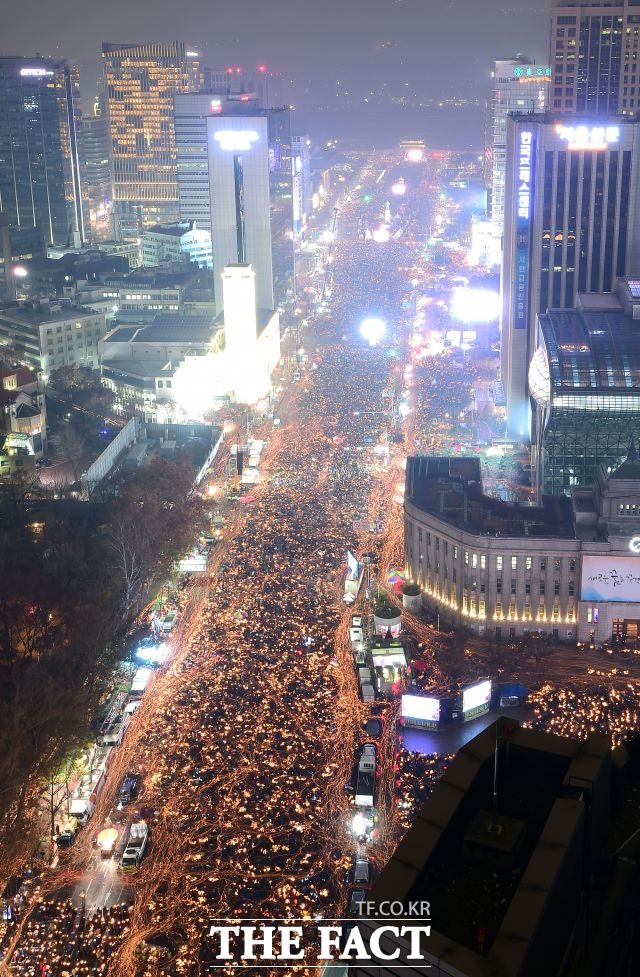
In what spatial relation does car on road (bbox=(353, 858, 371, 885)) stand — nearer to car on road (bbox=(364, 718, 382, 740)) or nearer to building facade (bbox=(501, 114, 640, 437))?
car on road (bbox=(364, 718, 382, 740))

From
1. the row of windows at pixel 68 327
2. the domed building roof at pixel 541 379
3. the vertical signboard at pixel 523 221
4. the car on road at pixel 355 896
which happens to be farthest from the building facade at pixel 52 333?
the car on road at pixel 355 896

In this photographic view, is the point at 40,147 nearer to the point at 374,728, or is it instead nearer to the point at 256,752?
the point at 374,728

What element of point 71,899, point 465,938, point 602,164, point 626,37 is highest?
point 626,37

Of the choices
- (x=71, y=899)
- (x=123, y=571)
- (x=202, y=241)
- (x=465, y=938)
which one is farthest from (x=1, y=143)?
(x=465, y=938)

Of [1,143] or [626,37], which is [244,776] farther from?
[1,143]

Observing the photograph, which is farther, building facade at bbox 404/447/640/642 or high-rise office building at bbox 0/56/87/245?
high-rise office building at bbox 0/56/87/245

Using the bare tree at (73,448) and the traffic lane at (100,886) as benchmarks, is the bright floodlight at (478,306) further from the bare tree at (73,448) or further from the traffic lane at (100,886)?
the traffic lane at (100,886)

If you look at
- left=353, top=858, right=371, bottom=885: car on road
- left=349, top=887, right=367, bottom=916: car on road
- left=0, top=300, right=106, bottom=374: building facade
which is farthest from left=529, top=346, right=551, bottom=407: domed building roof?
left=0, top=300, right=106, bottom=374: building facade
